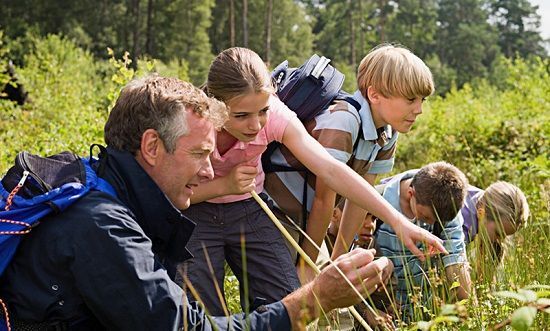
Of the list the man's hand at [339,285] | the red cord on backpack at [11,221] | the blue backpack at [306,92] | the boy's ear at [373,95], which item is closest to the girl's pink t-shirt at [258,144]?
the blue backpack at [306,92]

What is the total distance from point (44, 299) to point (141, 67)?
5.39 metres

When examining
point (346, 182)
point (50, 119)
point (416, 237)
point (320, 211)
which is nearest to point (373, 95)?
point (320, 211)

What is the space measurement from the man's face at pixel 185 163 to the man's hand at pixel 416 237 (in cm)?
85

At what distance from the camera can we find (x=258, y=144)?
359cm

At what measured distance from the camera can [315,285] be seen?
247 cm

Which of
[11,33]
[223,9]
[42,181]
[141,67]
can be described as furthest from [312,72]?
[223,9]

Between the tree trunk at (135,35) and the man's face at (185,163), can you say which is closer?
the man's face at (185,163)

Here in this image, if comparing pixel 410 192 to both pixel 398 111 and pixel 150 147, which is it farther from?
pixel 150 147

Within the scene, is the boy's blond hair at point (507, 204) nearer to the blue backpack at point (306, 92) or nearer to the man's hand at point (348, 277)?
the blue backpack at point (306, 92)

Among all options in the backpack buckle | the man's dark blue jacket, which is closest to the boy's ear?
the backpack buckle

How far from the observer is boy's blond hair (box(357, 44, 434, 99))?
3.89 meters

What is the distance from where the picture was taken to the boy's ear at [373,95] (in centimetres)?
396

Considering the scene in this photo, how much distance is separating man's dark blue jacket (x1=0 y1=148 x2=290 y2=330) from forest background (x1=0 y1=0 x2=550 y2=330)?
79cm

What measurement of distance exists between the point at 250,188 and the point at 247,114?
1.29 feet
